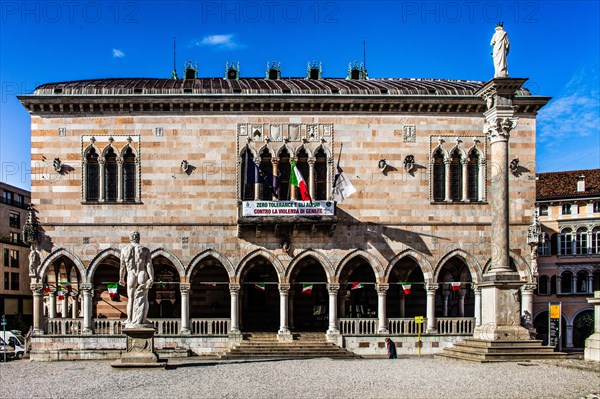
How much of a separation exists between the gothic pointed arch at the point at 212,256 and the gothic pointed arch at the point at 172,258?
0.29m

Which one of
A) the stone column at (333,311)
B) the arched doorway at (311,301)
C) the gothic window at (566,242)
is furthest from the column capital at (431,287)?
the gothic window at (566,242)

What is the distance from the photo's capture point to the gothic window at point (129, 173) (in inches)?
1551

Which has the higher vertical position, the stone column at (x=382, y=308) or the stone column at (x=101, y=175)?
the stone column at (x=101, y=175)

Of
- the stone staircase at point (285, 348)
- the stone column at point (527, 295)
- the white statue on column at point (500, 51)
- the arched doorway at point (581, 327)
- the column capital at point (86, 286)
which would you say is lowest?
the arched doorway at point (581, 327)

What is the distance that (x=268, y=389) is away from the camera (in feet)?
74.3

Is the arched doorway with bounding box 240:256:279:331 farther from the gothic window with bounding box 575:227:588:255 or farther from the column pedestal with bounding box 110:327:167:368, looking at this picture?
the gothic window with bounding box 575:227:588:255

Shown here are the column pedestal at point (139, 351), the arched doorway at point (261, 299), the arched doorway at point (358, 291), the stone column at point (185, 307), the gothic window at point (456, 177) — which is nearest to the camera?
the column pedestal at point (139, 351)

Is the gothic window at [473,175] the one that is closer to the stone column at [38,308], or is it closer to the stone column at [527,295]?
the stone column at [527,295]

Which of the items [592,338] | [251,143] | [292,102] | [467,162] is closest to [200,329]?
[251,143]

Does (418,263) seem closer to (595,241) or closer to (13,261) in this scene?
(595,241)

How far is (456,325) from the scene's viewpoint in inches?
1556

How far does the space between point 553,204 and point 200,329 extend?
3657 cm

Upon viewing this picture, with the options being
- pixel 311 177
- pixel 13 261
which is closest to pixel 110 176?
pixel 311 177

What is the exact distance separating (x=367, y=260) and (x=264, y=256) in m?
4.84
